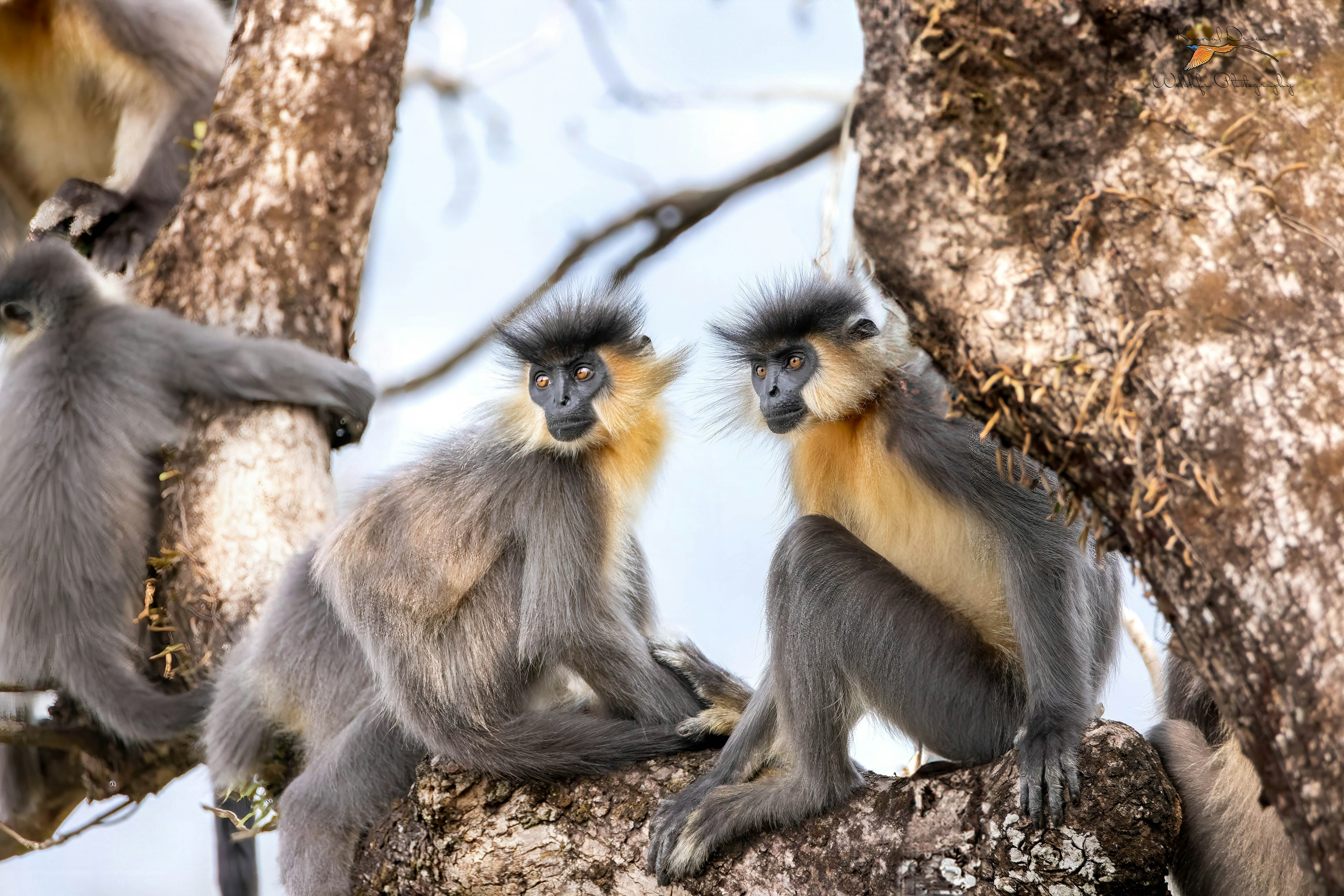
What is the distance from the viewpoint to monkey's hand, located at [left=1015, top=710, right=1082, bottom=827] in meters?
2.56

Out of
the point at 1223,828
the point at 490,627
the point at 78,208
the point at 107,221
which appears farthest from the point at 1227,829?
the point at 78,208

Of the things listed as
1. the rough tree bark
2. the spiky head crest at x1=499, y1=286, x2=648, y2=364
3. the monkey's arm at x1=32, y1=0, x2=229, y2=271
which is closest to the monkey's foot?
the spiky head crest at x1=499, y1=286, x2=648, y2=364

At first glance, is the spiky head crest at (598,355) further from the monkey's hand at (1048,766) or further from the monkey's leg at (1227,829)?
the monkey's leg at (1227,829)

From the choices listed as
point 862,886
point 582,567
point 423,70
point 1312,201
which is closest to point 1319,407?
point 1312,201

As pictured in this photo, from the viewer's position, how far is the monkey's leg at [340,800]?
3430mm

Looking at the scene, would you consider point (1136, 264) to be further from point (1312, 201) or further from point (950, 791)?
point (950, 791)

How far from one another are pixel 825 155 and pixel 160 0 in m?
3.92

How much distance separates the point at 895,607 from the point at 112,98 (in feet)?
15.7

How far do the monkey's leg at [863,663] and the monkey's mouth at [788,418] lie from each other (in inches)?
16.8

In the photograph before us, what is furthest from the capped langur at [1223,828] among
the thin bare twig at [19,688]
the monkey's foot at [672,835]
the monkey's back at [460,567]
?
the thin bare twig at [19,688]

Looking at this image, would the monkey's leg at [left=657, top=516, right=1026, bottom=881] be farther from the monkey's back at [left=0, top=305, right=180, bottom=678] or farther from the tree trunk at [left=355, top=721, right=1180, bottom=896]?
the monkey's back at [left=0, top=305, right=180, bottom=678]

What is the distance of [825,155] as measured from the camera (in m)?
7.55

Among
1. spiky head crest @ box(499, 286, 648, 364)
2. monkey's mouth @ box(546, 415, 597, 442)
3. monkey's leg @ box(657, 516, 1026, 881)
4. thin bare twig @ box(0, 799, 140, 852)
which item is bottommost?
thin bare twig @ box(0, 799, 140, 852)

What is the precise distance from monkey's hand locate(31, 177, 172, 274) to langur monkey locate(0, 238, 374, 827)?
0.75 metres
